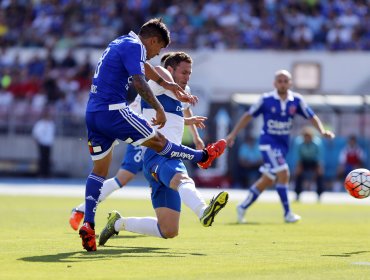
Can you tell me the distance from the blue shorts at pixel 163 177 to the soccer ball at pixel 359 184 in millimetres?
2391

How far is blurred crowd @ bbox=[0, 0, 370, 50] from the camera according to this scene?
35531mm

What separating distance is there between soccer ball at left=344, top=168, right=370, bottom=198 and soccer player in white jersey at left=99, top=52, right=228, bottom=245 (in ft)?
7.12

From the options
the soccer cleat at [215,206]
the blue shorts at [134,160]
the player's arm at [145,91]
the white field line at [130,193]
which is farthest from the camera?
the white field line at [130,193]

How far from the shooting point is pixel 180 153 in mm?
11273

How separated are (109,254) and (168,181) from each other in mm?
1182

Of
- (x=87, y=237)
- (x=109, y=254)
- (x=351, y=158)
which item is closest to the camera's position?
(x=109, y=254)

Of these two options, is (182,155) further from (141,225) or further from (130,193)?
(130,193)

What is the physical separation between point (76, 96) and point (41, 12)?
5.54 m

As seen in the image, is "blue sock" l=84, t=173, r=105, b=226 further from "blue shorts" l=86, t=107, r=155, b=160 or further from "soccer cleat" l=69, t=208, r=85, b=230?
"soccer cleat" l=69, t=208, r=85, b=230

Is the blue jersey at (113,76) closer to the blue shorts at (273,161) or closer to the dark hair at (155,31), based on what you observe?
the dark hair at (155,31)

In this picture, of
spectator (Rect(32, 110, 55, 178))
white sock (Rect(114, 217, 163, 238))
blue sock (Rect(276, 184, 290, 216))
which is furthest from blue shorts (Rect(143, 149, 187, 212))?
spectator (Rect(32, 110, 55, 178))

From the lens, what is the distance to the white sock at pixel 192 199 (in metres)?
11.0

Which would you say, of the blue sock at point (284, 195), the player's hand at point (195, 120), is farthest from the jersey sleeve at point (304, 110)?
the player's hand at point (195, 120)

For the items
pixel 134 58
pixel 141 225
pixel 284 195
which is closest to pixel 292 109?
pixel 284 195
